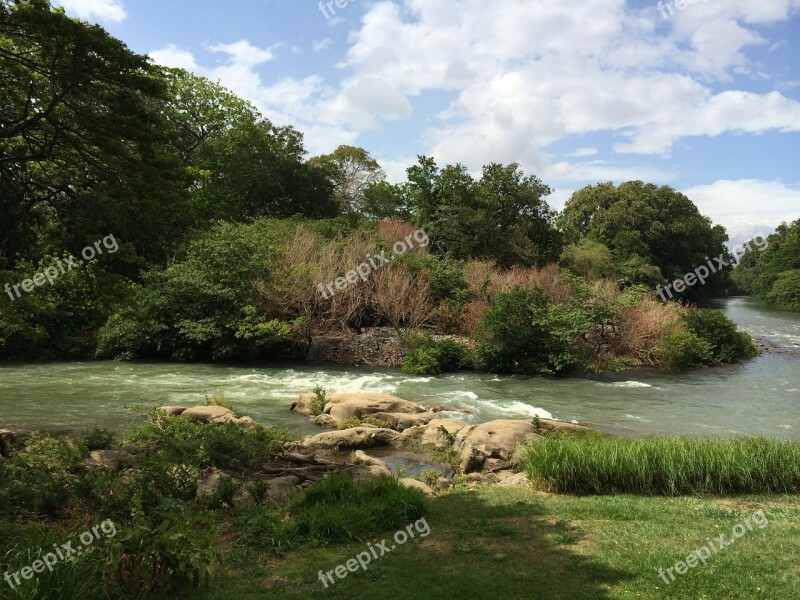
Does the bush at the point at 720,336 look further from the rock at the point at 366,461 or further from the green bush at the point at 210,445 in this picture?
the green bush at the point at 210,445

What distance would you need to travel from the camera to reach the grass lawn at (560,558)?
5066 millimetres

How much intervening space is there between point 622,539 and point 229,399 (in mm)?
13081

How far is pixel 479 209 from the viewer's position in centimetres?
3631

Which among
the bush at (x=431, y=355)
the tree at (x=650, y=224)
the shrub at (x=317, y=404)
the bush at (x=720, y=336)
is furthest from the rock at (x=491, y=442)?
the tree at (x=650, y=224)

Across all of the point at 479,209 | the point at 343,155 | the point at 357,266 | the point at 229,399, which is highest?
the point at 343,155

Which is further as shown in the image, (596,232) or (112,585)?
(596,232)

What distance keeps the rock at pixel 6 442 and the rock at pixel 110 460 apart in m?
1.21

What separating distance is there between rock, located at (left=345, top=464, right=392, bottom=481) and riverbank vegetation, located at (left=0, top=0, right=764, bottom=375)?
4354 millimetres

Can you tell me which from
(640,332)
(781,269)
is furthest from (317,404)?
(781,269)

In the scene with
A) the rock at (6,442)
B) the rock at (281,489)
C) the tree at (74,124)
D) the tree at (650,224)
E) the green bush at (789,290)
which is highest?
the tree at (650,224)

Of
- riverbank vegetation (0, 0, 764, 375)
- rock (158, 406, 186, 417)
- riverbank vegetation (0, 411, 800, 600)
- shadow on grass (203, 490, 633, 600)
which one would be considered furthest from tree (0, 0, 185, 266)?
shadow on grass (203, 490, 633, 600)

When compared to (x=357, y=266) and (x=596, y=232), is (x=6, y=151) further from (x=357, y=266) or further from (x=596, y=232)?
(x=596, y=232)

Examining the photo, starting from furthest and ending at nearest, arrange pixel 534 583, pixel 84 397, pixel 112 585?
pixel 84 397, pixel 534 583, pixel 112 585

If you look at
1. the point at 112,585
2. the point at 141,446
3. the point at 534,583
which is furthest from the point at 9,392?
A: the point at 534,583
